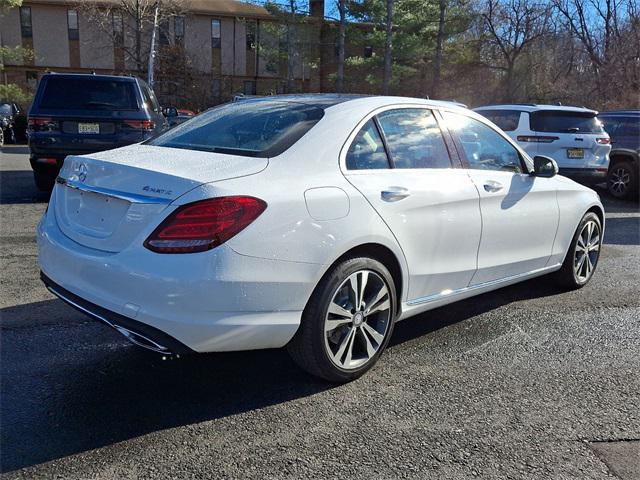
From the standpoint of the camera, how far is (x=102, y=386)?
3258 millimetres

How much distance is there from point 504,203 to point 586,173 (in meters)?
7.55

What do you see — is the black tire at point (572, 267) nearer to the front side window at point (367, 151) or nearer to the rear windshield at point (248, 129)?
the front side window at point (367, 151)

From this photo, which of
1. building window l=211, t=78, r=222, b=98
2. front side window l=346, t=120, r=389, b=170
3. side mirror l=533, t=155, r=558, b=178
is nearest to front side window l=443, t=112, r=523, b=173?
side mirror l=533, t=155, r=558, b=178

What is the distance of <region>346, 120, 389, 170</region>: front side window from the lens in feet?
11.2

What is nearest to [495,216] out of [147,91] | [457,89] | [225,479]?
[225,479]

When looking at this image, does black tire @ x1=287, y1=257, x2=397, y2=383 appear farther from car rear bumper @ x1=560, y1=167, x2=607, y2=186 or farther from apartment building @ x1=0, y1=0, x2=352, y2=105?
apartment building @ x1=0, y1=0, x2=352, y2=105

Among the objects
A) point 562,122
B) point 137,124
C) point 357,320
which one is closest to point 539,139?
point 562,122

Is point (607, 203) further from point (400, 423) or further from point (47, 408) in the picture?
point (47, 408)

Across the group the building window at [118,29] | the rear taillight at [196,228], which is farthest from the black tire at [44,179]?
the building window at [118,29]

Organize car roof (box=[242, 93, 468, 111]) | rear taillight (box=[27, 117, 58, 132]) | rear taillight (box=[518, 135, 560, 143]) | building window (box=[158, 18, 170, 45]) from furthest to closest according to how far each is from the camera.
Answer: building window (box=[158, 18, 170, 45]) < rear taillight (box=[518, 135, 560, 143]) < rear taillight (box=[27, 117, 58, 132]) < car roof (box=[242, 93, 468, 111])

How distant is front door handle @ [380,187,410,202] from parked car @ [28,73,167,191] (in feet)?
18.4

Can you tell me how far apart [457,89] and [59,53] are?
1057 inches

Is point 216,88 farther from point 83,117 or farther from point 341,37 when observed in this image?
point 83,117

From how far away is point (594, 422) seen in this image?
3.09 meters
